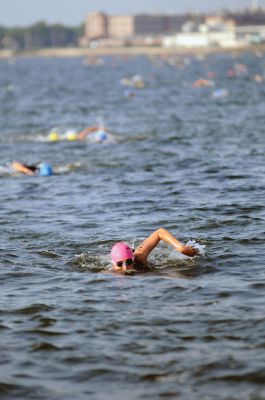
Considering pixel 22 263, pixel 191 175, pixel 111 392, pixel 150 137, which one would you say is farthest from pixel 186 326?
pixel 150 137

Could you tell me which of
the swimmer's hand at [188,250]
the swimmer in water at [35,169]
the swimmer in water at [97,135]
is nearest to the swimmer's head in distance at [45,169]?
the swimmer in water at [35,169]

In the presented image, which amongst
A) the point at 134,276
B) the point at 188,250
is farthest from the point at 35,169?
the point at 188,250

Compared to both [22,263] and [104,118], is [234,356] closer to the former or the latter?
[22,263]

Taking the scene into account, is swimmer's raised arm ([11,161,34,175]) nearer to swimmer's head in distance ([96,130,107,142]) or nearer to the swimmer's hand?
swimmer's head in distance ([96,130,107,142])

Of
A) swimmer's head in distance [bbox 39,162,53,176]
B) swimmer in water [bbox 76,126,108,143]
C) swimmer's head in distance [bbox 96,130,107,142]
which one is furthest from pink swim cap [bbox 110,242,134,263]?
swimmer's head in distance [bbox 96,130,107,142]

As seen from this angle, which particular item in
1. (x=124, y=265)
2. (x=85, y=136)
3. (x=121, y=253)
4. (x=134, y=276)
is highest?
(x=121, y=253)

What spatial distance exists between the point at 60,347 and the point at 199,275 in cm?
311

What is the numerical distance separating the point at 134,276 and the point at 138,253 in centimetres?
43

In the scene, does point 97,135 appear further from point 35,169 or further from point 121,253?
point 121,253

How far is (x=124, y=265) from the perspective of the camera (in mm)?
12164

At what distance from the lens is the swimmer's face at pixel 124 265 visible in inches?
479

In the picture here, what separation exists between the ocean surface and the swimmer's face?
0.15 meters

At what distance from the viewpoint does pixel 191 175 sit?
20688 millimetres

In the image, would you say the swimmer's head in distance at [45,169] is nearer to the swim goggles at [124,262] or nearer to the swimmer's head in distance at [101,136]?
the swimmer's head in distance at [101,136]
